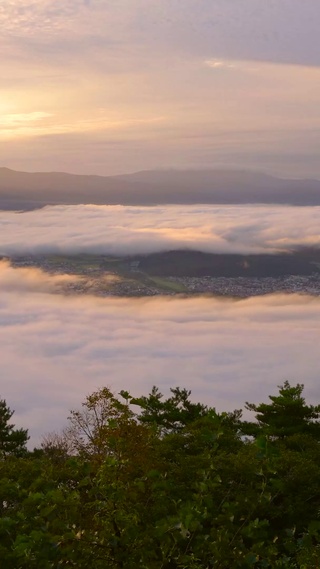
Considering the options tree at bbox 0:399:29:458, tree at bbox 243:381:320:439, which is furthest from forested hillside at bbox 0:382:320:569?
tree at bbox 0:399:29:458

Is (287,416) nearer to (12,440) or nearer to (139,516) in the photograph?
(12,440)

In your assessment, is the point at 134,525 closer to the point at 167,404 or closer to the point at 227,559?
the point at 227,559

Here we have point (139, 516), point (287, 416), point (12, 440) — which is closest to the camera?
point (139, 516)

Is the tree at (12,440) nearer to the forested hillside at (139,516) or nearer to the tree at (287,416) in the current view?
the tree at (287,416)

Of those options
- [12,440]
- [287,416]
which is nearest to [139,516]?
[287,416]

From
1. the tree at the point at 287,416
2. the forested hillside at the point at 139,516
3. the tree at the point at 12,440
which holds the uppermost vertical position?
the forested hillside at the point at 139,516

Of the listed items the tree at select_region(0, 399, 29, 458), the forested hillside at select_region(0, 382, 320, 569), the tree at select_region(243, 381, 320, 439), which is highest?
the forested hillside at select_region(0, 382, 320, 569)

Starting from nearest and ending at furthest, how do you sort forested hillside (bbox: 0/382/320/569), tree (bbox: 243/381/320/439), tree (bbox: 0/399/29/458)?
forested hillside (bbox: 0/382/320/569) < tree (bbox: 243/381/320/439) < tree (bbox: 0/399/29/458)

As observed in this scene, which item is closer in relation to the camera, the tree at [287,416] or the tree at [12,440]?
the tree at [287,416]

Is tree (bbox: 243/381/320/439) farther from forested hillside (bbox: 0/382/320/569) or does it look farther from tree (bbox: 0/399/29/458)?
tree (bbox: 0/399/29/458)

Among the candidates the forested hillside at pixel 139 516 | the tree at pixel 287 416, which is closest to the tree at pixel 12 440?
the tree at pixel 287 416

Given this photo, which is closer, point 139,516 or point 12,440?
point 139,516
